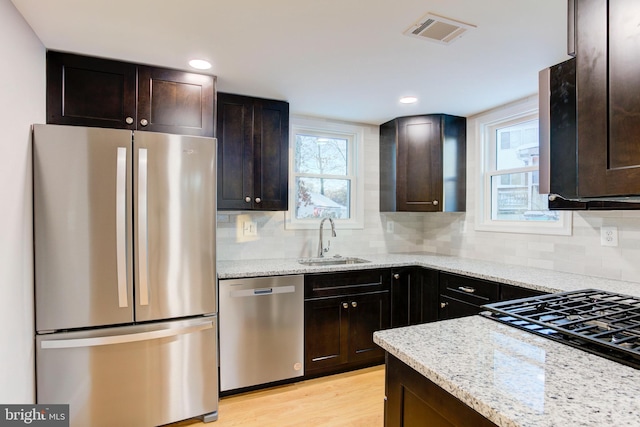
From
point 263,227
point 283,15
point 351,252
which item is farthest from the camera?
point 351,252

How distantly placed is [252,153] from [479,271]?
1.96 metres

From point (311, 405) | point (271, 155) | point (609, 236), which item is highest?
point (271, 155)

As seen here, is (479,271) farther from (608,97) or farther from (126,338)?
(126,338)

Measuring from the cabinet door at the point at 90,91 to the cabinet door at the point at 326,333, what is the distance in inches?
72.5

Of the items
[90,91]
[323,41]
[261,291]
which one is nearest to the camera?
[323,41]

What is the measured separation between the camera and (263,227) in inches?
124

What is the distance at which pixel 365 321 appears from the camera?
9.34ft

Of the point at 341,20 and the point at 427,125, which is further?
the point at 427,125

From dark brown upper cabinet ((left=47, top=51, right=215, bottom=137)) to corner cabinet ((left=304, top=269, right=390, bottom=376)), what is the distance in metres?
1.46

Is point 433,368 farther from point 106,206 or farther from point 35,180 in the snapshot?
point 35,180

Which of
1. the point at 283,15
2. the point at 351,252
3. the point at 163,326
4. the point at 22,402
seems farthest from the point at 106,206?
the point at 351,252

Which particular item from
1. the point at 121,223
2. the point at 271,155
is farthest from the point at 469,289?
the point at 121,223

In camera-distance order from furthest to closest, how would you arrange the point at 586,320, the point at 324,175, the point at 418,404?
the point at 324,175
the point at 586,320
the point at 418,404

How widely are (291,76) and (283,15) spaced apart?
0.74m
